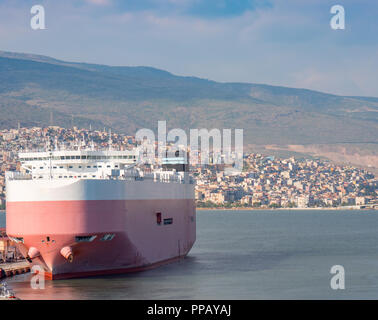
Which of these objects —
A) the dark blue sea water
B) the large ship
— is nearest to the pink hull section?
the large ship

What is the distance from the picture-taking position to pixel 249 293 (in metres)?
32.0

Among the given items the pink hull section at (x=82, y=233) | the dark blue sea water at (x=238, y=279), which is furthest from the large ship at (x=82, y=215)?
the dark blue sea water at (x=238, y=279)

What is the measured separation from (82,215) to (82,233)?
27.6 inches

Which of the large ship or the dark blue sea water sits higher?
the large ship

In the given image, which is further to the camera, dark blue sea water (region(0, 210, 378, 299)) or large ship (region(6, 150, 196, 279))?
large ship (region(6, 150, 196, 279))

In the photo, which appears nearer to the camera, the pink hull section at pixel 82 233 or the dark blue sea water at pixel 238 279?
the dark blue sea water at pixel 238 279

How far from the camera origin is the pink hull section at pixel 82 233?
32.1 meters

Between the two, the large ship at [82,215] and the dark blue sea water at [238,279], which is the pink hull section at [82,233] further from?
the dark blue sea water at [238,279]

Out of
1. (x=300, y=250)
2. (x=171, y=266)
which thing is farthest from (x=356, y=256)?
(x=171, y=266)

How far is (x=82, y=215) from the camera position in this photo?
3222 centimetres

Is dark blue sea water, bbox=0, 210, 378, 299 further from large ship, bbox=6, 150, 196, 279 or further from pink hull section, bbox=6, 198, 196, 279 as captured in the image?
large ship, bbox=6, 150, 196, 279

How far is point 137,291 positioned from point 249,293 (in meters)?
4.33

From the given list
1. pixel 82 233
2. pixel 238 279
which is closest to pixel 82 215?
pixel 82 233

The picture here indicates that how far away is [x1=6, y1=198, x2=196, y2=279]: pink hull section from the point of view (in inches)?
1265
